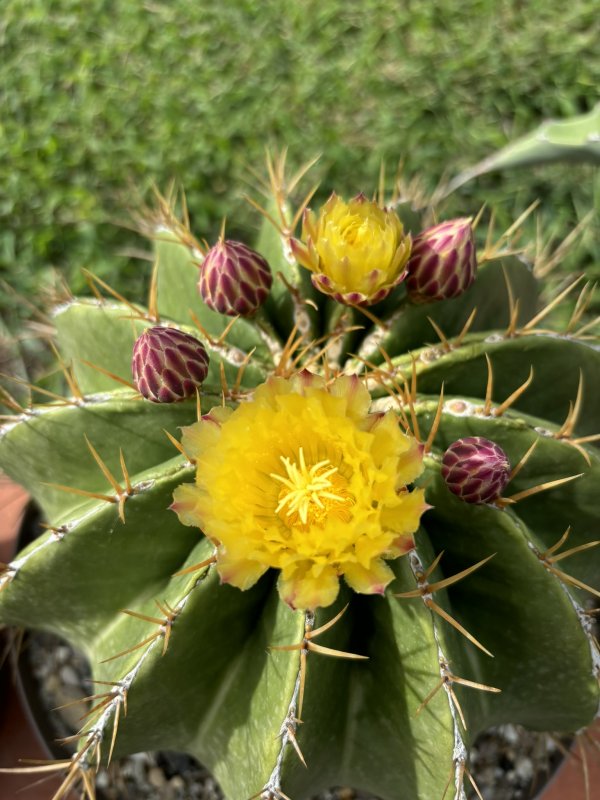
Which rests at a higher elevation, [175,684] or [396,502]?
[396,502]

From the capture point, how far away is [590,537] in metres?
1.09

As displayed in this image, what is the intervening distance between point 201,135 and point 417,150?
0.60 metres

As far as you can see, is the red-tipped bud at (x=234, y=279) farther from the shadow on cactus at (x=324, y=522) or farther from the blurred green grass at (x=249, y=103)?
the blurred green grass at (x=249, y=103)

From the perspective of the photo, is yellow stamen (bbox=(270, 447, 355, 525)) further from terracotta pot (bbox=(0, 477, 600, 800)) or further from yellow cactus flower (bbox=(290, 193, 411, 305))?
terracotta pot (bbox=(0, 477, 600, 800))

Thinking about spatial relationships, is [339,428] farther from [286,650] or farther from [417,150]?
[417,150]

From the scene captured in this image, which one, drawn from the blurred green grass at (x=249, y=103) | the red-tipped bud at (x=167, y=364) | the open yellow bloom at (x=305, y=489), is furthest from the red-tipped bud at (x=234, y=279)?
the blurred green grass at (x=249, y=103)

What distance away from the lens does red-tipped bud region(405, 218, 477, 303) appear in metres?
0.97

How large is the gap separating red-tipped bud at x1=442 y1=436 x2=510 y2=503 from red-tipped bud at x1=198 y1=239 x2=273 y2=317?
1.03 feet

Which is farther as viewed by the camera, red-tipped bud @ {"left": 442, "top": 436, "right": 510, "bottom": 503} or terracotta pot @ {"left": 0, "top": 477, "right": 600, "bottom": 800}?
terracotta pot @ {"left": 0, "top": 477, "right": 600, "bottom": 800}

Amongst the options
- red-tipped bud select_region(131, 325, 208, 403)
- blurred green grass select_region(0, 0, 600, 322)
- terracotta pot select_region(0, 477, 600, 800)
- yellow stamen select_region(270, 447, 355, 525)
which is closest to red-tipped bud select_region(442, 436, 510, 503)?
yellow stamen select_region(270, 447, 355, 525)

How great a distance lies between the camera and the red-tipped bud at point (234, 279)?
3.18 feet

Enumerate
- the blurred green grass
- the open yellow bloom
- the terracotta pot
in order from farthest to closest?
the blurred green grass, the terracotta pot, the open yellow bloom

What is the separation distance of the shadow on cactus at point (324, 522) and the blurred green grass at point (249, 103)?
1.12 meters

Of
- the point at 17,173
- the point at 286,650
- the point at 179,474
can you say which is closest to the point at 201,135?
the point at 17,173
